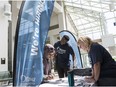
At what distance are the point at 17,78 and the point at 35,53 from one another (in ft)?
0.95

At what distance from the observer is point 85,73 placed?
195 cm

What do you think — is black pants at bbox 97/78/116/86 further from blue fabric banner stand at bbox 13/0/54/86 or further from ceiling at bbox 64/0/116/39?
ceiling at bbox 64/0/116/39

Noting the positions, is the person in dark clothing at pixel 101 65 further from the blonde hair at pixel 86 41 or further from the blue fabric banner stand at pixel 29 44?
the blue fabric banner stand at pixel 29 44

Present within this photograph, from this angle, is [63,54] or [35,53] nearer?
[35,53]

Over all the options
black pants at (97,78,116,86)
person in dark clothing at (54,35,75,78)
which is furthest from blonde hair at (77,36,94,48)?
person in dark clothing at (54,35,75,78)

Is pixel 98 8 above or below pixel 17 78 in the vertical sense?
above

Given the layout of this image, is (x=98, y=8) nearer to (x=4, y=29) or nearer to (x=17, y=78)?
(x=4, y=29)

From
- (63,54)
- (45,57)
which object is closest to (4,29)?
(63,54)

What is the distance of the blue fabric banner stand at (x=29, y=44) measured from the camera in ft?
4.50

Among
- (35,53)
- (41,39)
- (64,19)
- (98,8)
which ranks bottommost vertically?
(35,53)

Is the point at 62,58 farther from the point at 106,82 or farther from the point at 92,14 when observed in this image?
the point at 92,14

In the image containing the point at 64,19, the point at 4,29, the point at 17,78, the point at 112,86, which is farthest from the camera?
the point at 64,19

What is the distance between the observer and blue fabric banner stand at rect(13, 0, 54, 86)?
54.0 inches

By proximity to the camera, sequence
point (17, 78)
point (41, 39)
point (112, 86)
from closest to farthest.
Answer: point (112, 86) < point (17, 78) < point (41, 39)
